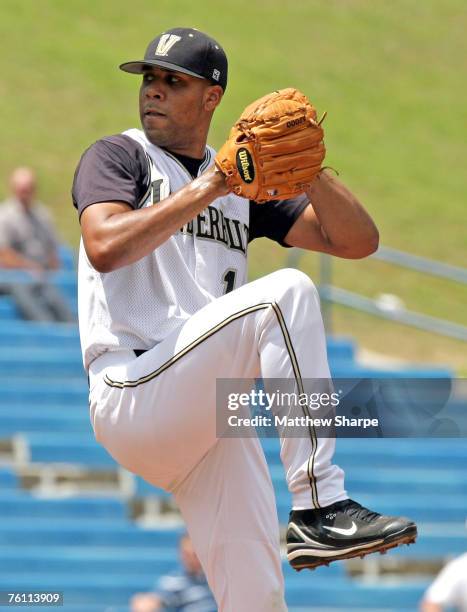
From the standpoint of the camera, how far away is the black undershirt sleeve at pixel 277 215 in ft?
14.0

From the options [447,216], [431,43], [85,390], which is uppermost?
[431,43]

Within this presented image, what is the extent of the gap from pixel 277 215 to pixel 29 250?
204 inches

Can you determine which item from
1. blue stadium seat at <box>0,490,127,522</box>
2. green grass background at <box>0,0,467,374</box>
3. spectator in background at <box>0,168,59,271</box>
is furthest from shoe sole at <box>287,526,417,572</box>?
green grass background at <box>0,0,467,374</box>

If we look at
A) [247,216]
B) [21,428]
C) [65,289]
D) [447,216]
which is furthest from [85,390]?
[447,216]

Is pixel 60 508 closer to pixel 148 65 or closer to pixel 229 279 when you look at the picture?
pixel 229 279

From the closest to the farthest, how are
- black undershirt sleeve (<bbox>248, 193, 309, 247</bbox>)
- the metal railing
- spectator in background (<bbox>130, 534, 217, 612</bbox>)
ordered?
black undershirt sleeve (<bbox>248, 193, 309, 247</bbox>) → spectator in background (<bbox>130, 534, 217, 612</bbox>) → the metal railing

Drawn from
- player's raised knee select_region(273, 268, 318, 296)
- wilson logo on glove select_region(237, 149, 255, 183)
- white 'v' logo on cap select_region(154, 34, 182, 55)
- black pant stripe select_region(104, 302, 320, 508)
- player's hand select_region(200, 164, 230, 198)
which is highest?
white 'v' logo on cap select_region(154, 34, 182, 55)

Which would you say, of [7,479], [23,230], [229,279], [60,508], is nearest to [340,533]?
[229,279]

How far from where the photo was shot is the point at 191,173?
4066mm

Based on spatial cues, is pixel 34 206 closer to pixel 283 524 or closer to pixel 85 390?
pixel 85 390

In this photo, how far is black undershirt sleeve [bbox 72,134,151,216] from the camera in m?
3.72

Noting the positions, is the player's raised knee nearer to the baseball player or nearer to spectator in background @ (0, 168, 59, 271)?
the baseball player

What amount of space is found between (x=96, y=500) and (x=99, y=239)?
450cm

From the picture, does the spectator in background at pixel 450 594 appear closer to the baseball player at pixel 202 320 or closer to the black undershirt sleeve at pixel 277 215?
the baseball player at pixel 202 320
